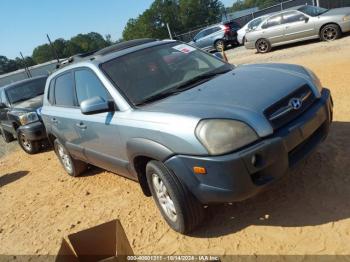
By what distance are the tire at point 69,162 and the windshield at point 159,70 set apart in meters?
2.36

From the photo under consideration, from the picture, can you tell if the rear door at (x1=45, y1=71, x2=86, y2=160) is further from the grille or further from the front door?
the grille

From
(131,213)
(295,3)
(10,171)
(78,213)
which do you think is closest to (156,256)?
(131,213)

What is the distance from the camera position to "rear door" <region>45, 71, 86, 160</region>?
17.6 feet

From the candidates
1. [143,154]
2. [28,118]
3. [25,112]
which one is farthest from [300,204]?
[25,112]

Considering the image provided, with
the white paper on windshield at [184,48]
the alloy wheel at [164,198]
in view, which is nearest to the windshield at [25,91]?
the white paper on windshield at [184,48]

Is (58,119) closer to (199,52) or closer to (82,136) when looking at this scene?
(82,136)

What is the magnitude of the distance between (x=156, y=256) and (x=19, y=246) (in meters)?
2.07

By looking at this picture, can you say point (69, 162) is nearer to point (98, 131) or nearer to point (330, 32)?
point (98, 131)

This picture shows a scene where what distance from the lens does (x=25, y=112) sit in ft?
31.8

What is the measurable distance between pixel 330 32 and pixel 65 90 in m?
11.4

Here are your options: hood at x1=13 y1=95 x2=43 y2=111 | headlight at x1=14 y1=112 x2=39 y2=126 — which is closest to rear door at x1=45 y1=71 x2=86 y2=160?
headlight at x1=14 y1=112 x2=39 y2=126

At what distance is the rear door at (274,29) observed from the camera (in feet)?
51.1

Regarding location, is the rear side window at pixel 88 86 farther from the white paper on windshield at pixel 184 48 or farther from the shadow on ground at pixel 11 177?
the shadow on ground at pixel 11 177

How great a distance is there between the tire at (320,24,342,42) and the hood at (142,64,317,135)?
10922 millimetres
